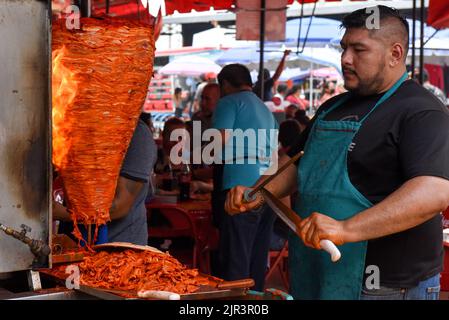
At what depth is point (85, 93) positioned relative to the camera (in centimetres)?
221

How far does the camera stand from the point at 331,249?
2.07 meters

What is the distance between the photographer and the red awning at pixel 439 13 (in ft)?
20.9

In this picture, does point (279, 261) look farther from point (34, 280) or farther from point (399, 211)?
point (34, 280)

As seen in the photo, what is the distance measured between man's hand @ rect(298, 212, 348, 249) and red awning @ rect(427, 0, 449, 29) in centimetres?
462

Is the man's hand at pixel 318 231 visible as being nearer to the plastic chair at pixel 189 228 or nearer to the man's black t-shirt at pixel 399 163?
the man's black t-shirt at pixel 399 163

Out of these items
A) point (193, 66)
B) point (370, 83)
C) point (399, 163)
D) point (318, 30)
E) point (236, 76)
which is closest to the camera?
point (399, 163)

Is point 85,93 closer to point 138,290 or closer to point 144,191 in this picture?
point 138,290

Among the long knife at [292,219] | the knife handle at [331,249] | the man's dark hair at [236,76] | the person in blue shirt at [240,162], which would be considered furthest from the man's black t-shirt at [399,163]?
the man's dark hair at [236,76]

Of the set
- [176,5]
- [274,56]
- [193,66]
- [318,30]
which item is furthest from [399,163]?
[193,66]

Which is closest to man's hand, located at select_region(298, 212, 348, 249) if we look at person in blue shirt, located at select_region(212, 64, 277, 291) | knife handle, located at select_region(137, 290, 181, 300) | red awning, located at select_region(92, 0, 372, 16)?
knife handle, located at select_region(137, 290, 181, 300)

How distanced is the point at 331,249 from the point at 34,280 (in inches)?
35.7

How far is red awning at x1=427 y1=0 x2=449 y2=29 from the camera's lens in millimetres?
6375
